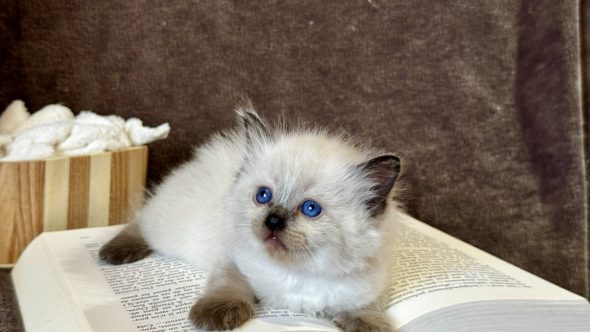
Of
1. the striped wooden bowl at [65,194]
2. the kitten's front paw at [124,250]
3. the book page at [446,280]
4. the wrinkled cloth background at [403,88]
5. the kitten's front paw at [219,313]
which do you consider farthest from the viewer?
the wrinkled cloth background at [403,88]

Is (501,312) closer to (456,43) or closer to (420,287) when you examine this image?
(420,287)

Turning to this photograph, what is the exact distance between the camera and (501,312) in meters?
1.18

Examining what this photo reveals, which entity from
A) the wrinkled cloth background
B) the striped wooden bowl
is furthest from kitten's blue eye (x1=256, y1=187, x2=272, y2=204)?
the wrinkled cloth background

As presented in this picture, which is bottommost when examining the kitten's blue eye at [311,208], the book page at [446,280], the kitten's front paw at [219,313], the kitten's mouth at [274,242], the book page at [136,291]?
the book page at [136,291]

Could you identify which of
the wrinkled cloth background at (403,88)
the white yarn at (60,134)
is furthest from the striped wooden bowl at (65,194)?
the wrinkled cloth background at (403,88)

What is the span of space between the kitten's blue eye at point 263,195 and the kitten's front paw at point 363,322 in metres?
0.27

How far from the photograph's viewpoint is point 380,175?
1107mm

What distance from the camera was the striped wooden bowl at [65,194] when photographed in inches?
58.2

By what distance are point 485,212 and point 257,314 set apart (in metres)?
1.25

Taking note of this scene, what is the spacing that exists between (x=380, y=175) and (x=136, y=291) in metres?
0.53

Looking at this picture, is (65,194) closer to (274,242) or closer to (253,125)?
(253,125)

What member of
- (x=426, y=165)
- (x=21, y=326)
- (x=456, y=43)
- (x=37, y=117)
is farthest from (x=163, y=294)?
(x=456, y=43)

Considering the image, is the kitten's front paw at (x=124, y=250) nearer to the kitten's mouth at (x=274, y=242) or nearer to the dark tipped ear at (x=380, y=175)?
the kitten's mouth at (x=274, y=242)

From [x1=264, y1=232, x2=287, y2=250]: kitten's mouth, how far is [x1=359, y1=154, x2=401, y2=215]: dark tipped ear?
7.4 inches
